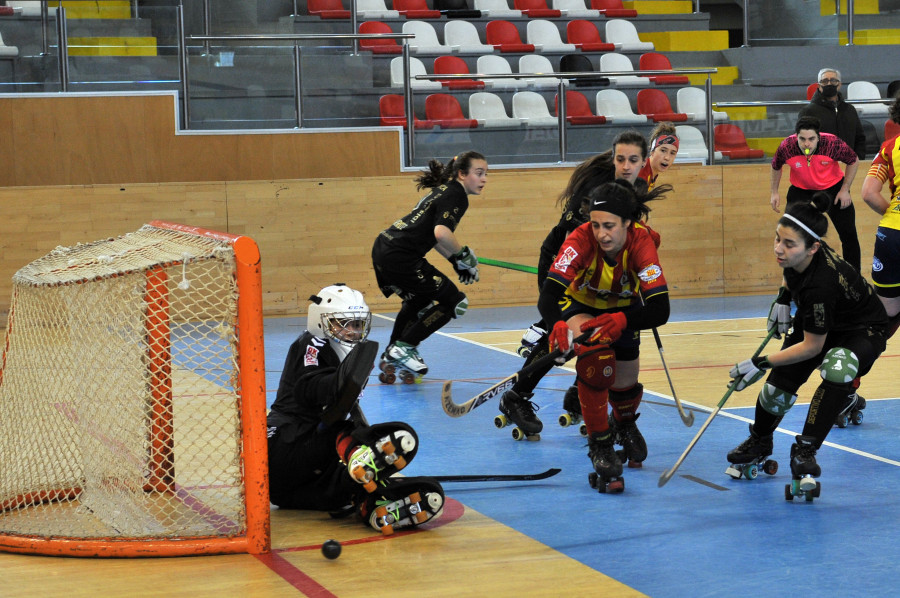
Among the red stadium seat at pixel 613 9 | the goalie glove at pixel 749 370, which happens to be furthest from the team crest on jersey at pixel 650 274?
the red stadium seat at pixel 613 9

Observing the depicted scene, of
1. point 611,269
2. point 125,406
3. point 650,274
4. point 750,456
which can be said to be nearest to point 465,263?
point 611,269

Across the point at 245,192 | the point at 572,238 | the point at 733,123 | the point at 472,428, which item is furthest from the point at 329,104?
the point at 572,238

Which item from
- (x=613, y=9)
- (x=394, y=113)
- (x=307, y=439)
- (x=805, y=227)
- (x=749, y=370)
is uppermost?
(x=613, y=9)

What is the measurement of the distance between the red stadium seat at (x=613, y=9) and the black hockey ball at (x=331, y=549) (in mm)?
12939

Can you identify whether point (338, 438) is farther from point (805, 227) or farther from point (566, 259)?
point (805, 227)

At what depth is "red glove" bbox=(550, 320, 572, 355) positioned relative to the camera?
4.36m

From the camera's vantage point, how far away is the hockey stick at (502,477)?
4.56 meters

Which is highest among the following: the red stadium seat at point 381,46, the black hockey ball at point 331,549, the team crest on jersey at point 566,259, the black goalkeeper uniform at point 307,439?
the red stadium seat at point 381,46

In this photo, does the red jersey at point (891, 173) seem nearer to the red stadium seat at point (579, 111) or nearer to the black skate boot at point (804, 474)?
the black skate boot at point (804, 474)

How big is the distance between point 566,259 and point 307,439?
4.25 ft

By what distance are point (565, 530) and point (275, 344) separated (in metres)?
5.43

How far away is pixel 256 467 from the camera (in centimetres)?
369

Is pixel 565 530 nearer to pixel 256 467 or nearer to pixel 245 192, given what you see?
pixel 256 467

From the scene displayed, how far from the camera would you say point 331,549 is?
3570 mm
